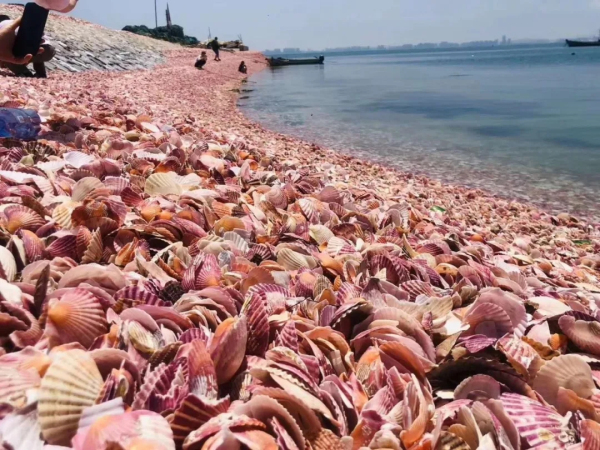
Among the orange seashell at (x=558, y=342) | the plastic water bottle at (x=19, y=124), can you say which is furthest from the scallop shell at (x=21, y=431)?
the plastic water bottle at (x=19, y=124)

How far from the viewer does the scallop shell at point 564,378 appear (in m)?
1.78

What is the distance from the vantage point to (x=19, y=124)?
4.45m

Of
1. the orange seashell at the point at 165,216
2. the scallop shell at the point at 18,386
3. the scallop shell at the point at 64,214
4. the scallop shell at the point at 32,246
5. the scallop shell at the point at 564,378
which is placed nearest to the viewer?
the scallop shell at the point at 18,386

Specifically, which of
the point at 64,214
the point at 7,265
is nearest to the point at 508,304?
the point at 7,265

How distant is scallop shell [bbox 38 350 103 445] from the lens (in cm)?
133

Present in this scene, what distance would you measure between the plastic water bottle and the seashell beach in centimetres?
78

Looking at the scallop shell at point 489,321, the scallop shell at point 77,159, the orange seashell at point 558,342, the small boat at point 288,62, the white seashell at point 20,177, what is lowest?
the orange seashell at point 558,342

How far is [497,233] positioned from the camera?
607 cm

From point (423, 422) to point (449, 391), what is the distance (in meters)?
0.27

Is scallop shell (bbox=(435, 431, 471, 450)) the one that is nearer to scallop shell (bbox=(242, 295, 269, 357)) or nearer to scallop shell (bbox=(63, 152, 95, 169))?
scallop shell (bbox=(242, 295, 269, 357))

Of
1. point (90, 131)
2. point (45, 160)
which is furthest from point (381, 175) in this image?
point (45, 160)

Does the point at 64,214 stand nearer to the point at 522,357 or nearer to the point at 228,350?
the point at 228,350

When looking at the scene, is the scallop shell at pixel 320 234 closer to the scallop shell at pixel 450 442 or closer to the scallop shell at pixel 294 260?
the scallop shell at pixel 294 260

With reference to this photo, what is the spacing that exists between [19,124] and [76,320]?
351 cm
